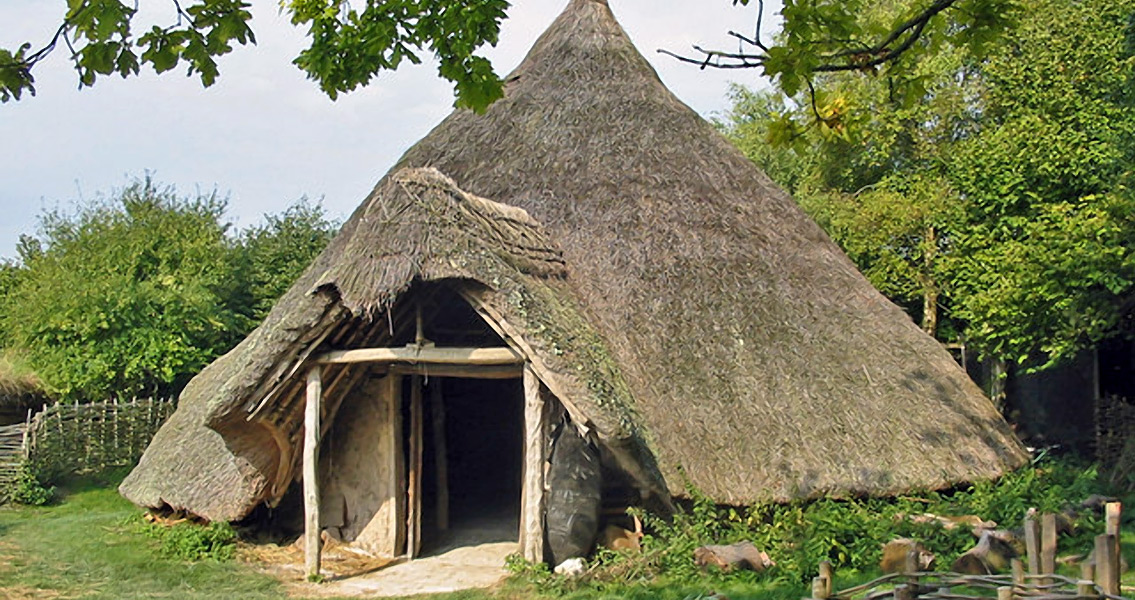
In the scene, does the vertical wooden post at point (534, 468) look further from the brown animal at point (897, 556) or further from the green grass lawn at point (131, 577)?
the brown animal at point (897, 556)

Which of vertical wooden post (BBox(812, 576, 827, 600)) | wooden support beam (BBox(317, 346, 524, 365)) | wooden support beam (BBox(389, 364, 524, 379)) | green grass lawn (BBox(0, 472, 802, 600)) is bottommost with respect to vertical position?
green grass lawn (BBox(0, 472, 802, 600))

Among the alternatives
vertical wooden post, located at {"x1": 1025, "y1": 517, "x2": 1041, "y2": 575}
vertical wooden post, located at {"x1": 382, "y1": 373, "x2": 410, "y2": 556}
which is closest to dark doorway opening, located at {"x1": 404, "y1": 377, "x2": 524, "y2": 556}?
vertical wooden post, located at {"x1": 382, "y1": 373, "x2": 410, "y2": 556}

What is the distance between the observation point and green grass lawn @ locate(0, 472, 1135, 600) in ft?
28.3

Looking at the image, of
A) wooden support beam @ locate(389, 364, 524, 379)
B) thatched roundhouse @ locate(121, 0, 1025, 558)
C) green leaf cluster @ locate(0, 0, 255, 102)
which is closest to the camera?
green leaf cluster @ locate(0, 0, 255, 102)

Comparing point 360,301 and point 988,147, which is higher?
point 988,147

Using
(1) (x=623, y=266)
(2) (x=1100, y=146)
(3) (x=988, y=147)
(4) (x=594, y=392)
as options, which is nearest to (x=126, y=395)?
Result: (1) (x=623, y=266)

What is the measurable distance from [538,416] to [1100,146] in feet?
32.7

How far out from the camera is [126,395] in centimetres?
2036

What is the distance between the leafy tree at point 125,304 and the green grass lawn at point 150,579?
23.9 ft

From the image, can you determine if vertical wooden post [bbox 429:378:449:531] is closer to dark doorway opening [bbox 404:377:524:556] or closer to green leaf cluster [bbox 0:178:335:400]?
dark doorway opening [bbox 404:377:524:556]

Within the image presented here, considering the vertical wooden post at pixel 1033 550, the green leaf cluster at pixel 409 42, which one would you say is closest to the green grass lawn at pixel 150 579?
the vertical wooden post at pixel 1033 550

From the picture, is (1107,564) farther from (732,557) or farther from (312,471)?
(312,471)

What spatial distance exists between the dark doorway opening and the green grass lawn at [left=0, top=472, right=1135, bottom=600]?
266 centimetres

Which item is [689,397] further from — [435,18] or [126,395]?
[126,395]
